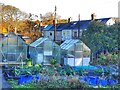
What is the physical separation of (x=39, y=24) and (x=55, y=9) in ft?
3.35

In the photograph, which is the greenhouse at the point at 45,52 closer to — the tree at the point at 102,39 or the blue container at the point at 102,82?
the tree at the point at 102,39

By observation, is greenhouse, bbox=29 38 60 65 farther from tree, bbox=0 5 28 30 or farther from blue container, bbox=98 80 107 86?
blue container, bbox=98 80 107 86

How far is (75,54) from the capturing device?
586 cm

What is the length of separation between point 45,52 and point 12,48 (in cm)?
67

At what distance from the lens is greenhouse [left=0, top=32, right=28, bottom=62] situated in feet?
19.1

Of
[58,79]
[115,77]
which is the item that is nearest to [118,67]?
[115,77]

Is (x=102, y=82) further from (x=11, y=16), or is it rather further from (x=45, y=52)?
(x=11, y=16)

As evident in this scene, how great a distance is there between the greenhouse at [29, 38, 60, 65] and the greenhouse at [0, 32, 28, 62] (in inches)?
8.0

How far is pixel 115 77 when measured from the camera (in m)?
4.82

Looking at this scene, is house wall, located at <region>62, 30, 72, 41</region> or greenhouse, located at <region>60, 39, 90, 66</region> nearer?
greenhouse, located at <region>60, 39, 90, 66</region>

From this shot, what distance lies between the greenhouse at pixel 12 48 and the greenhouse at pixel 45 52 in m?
0.20

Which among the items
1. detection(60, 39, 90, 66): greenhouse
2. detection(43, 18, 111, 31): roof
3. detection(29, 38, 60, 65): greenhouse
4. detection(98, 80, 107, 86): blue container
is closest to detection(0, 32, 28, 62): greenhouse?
detection(29, 38, 60, 65): greenhouse

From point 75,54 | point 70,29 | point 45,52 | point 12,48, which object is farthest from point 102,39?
point 12,48

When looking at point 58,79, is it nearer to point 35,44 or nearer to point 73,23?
point 35,44
